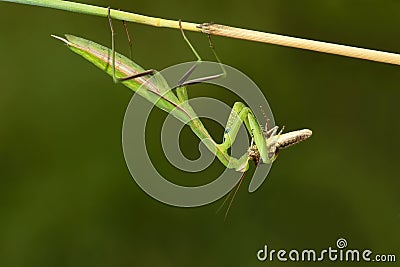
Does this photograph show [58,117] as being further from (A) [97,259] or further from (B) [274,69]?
(B) [274,69]

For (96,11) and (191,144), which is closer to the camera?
(96,11)

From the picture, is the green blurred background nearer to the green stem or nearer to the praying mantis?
the praying mantis

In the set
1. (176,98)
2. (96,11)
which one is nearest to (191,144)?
(176,98)

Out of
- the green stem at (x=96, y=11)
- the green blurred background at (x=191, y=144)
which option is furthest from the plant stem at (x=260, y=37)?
the green blurred background at (x=191, y=144)

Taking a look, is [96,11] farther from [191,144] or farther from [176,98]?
[191,144]

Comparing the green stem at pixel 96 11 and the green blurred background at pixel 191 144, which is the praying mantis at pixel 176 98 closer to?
the green stem at pixel 96 11

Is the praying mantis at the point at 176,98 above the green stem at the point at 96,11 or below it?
below

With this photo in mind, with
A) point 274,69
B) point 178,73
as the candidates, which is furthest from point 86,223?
point 178,73

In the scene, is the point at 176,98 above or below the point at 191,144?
below
